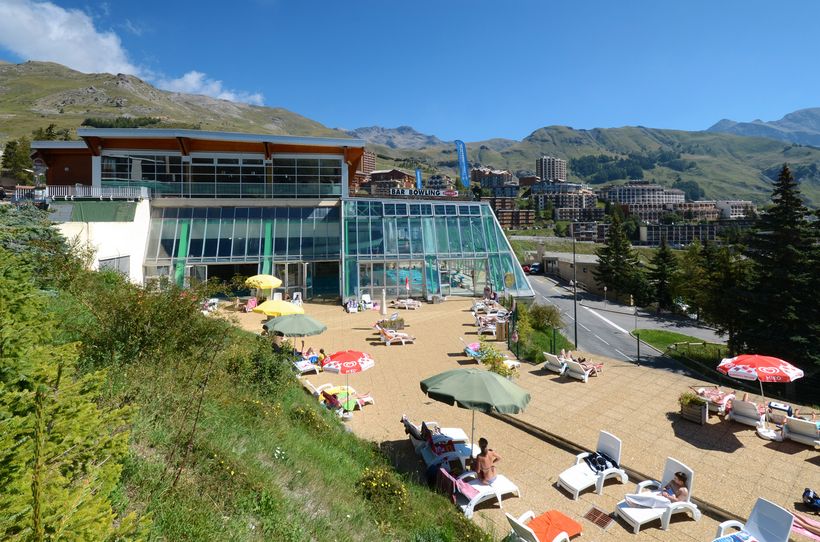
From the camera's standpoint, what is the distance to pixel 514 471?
309 inches

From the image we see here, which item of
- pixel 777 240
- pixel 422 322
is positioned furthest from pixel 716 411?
pixel 777 240

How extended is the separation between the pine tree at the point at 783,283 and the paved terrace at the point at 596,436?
32.3 feet

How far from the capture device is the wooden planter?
31.5ft

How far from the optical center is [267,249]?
24.8 metres

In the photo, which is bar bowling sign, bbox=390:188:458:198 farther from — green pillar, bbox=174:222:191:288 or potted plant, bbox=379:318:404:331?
green pillar, bbox=174:222:191:288

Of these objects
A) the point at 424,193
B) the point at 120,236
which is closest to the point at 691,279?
the point at 424,193

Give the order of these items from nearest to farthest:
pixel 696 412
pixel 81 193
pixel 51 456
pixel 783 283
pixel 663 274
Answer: pixel 51 456
pixel 696 412
pixel 783 283
pixel 81 193
pixel 663 274

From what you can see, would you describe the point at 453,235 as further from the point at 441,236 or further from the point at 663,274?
the point at 663,274

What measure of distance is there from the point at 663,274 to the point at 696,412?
37627 millimetres

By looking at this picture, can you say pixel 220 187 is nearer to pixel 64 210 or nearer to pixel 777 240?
pixel 64 210

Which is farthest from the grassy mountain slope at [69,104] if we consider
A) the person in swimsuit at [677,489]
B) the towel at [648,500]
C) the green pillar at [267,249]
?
the person in swimsuit at [677,489]

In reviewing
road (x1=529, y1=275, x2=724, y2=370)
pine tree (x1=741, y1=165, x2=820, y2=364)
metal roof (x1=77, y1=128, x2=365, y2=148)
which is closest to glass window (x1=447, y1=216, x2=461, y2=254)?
metal roof (x1=77, y1=128, x2=365, y2=148)

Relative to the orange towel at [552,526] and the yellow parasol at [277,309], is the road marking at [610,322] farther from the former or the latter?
the orange towel at [552,526]

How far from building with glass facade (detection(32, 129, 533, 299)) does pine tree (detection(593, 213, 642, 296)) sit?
22385mm
